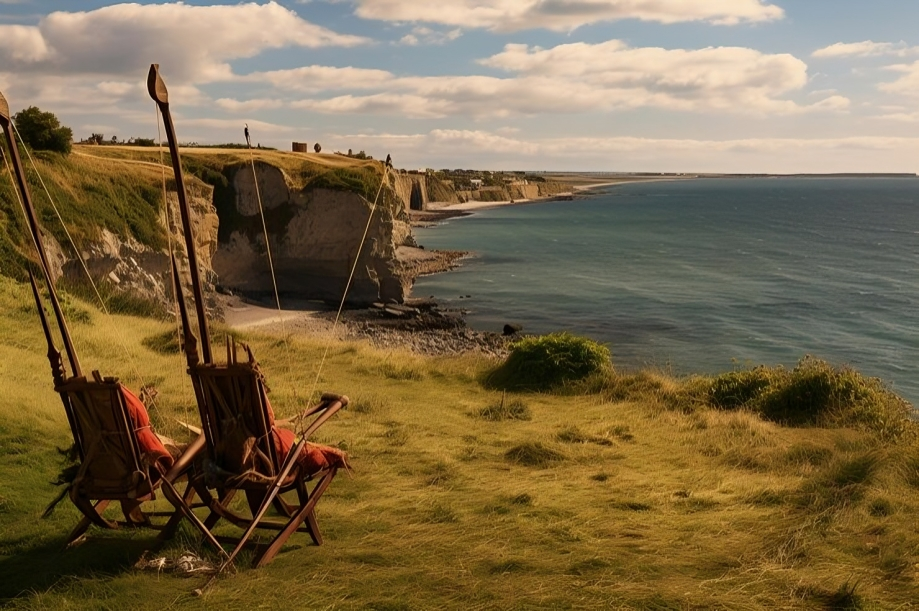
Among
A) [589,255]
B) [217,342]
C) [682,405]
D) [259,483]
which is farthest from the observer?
[589,255]

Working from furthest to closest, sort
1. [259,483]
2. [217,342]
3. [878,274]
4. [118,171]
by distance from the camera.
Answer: [878,274] < [118,171] < [217,342] < [259,483]

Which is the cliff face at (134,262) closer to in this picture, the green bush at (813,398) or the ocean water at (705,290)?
the ocean water at (705,290)

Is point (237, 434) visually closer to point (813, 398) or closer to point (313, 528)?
point (313, 528)

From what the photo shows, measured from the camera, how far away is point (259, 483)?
6613mm

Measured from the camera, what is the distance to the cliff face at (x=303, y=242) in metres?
47.0

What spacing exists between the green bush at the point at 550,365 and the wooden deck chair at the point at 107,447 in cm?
1326

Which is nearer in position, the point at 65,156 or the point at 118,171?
the point at 65,156

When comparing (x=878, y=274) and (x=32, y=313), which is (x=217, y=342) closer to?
(x=32, y=313)

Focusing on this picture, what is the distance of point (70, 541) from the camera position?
287 inches

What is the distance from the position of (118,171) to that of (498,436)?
31.6m

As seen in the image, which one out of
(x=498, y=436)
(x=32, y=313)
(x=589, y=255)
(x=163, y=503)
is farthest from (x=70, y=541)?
(x=589, y=255)

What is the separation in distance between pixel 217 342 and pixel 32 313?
5090 mm

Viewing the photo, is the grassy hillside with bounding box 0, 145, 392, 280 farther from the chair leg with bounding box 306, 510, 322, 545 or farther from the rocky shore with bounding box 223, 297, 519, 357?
the chair leg with bounding box 306, 510, 322, 545

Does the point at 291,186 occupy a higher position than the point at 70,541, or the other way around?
the point at 291,186
